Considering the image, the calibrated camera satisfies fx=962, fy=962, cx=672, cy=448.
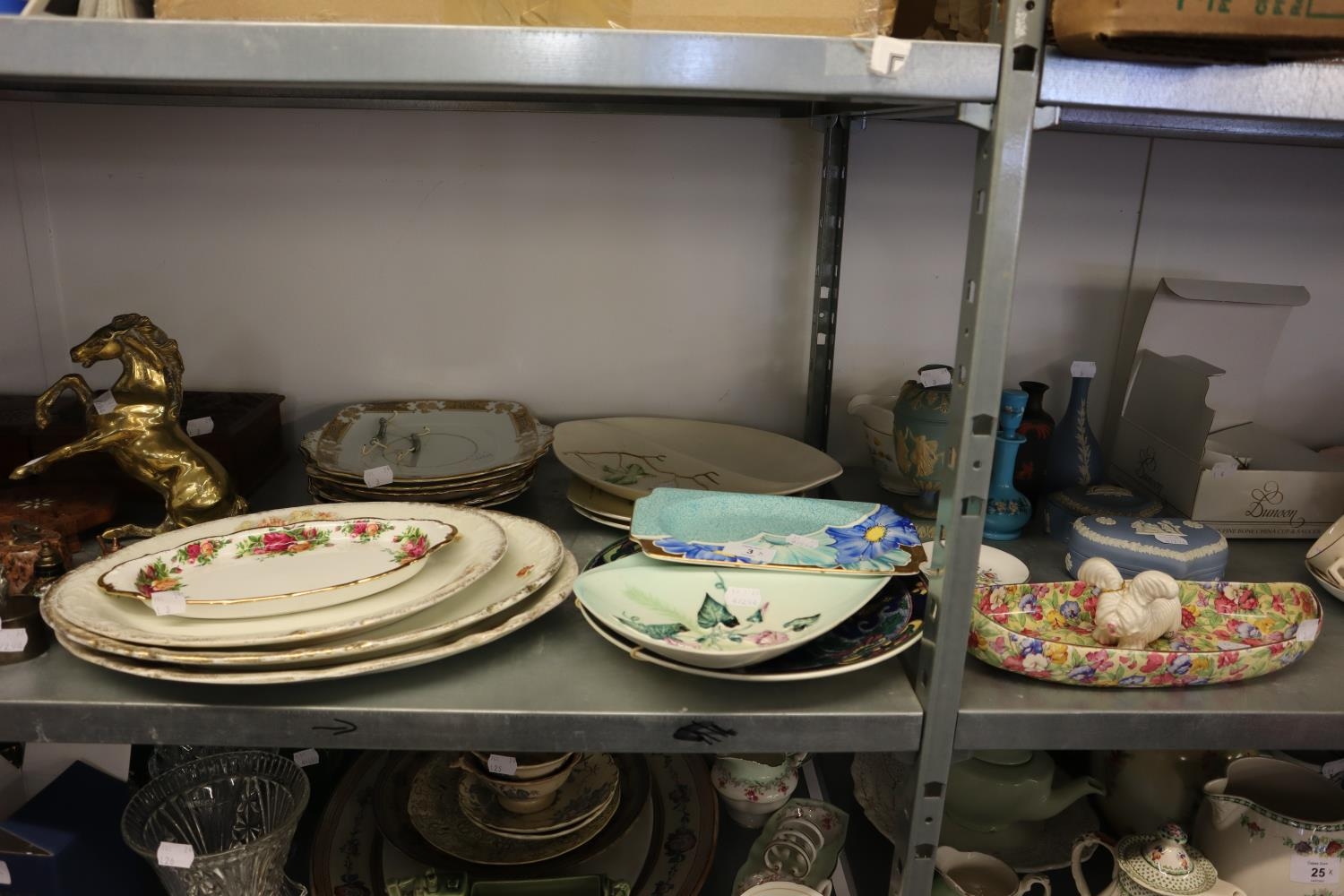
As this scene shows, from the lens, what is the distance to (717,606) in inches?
33.1

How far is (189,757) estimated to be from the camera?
113 cm

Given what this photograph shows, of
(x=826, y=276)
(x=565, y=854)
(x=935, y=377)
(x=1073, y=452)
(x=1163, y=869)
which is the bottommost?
(x=565, y=854)

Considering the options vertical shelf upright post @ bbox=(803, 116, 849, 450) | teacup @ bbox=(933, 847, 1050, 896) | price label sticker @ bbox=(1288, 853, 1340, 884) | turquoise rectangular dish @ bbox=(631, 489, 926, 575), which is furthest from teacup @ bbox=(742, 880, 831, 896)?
vertical shelf upright post @ bbox=(803, 116, 849, 450)

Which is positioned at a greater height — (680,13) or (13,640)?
(680,13)

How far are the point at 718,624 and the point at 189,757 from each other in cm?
72

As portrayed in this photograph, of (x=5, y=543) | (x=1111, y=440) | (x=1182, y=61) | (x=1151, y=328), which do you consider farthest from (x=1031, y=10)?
(x=5, y=543)

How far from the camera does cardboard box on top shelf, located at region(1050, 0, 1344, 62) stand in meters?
0.60

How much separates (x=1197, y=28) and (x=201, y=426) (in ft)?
3.50

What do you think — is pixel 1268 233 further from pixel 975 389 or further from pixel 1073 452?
pixel 975 389

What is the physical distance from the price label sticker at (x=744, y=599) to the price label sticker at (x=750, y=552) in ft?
0.12

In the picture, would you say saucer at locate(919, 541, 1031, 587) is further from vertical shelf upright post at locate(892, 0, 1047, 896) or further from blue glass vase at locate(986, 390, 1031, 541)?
vertical shelf upright post at locate(892, 0, 1047, 896)

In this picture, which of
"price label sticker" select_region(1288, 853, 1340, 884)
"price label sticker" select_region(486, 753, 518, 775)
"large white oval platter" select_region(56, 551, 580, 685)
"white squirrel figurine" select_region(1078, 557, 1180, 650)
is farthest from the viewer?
"price label sticker" select_region(486, 753, 518, 775)

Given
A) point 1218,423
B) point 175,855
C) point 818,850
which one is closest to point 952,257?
point 1218,423

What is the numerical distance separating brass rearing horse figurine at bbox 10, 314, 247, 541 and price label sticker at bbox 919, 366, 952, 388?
2.59 feet
